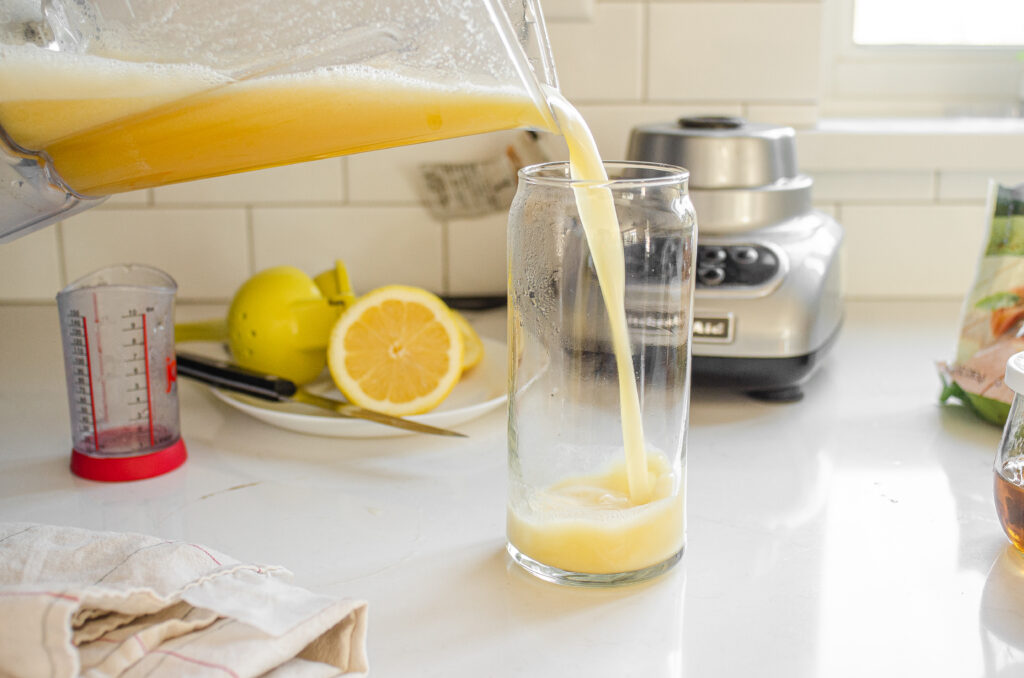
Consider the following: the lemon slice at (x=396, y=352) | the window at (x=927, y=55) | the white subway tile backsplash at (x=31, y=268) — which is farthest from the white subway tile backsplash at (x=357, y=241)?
the window at (x=927, y=55)

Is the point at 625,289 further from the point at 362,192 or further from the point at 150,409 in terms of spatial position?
the point at 362,192

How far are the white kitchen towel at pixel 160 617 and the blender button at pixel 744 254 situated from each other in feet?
1.70

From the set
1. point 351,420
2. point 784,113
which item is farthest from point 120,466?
point 784,113

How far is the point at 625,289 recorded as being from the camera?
59 centimetres

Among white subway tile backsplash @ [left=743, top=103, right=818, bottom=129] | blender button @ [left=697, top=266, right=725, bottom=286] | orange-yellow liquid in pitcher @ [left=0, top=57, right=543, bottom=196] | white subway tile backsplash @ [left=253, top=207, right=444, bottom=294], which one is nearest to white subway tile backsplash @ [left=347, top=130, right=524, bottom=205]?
white subway tile backsplash @ [left=253, top=207, right=444, bottom=294]

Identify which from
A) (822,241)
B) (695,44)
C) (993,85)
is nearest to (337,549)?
(822,241)

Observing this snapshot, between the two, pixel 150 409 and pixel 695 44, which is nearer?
pixel 150 409

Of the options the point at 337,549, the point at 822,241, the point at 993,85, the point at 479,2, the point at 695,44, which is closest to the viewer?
the point at 479,2

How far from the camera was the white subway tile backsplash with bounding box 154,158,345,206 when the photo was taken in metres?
1.18

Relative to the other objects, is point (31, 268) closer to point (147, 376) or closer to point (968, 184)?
point (147, 376)

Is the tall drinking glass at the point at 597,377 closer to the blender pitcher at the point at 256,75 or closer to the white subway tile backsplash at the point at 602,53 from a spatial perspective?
→ the blender pitcher at the point at 256,75

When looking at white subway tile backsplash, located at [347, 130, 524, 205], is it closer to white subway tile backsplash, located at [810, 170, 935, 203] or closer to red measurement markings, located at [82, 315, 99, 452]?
white subway tile backsplash, located at [810, 170, 935, 203]

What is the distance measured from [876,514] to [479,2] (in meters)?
0.42

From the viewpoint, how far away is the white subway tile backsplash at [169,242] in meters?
1.18
